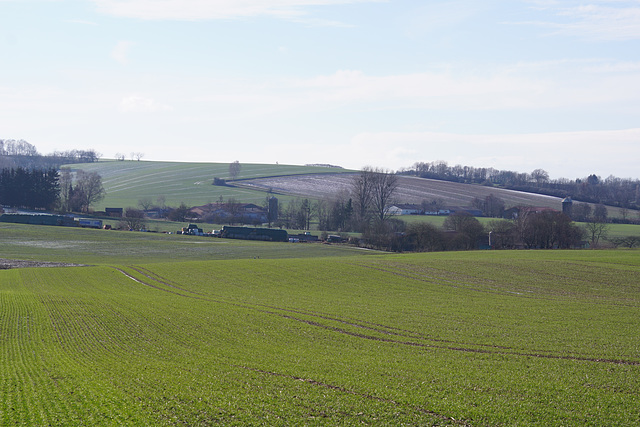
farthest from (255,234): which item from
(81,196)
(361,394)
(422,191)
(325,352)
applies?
(361,394)

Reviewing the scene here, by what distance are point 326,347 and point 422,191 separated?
526ft

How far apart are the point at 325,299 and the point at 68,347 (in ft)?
64.1

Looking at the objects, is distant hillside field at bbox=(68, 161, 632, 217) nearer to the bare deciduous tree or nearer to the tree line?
the bare deciduous tree

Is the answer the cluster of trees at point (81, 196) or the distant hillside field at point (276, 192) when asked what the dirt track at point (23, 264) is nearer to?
the cluster of trees at point (81, 196)

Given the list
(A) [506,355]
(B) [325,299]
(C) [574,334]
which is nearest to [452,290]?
(B) [325,299]

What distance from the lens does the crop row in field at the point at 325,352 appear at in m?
14.8

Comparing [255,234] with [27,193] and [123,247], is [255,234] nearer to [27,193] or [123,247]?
[123,247]

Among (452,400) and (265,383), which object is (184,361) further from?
(452,400)

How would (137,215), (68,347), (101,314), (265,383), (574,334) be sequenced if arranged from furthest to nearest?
1. (137,215)
2. (101,314)
3. (574,334)
4. (68,347)
5. (265,383)

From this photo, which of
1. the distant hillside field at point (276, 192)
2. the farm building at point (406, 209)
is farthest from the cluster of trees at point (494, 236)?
the distant hillside field at point (276, 192)

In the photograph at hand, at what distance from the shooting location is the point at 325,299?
130ft

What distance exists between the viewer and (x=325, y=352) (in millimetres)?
22969

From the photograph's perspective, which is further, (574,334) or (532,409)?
(574,334)

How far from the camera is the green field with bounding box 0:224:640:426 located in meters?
14.9
